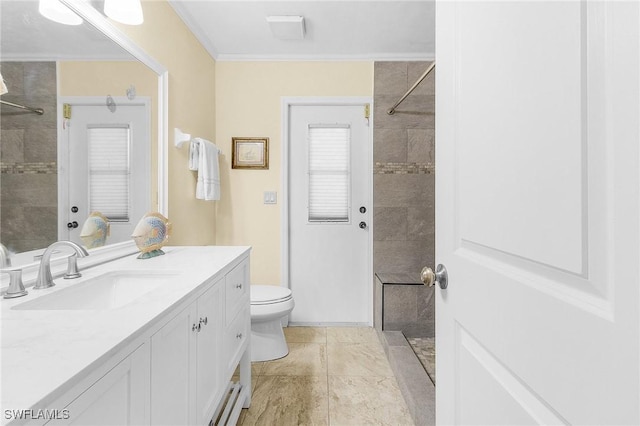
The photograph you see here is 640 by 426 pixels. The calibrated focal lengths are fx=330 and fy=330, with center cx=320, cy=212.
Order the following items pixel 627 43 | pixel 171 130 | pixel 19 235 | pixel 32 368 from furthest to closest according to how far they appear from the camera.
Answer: pixel 171 130 → pixel 19 235 → pixel 32 368 → pixel 627 43

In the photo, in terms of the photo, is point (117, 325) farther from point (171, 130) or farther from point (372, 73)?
point (372, 73)

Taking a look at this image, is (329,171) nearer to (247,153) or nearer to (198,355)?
(247,153)

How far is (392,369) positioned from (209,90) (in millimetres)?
2468

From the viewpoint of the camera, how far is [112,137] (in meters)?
1.47

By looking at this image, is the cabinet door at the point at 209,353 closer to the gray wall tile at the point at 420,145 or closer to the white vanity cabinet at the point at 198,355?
the white vanity cabinet at the point at 198,355

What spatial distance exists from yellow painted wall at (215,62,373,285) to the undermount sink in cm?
157

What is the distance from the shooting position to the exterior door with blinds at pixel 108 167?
49.9 inches

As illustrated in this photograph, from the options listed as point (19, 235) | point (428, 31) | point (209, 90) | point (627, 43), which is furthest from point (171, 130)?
point (627, 43)

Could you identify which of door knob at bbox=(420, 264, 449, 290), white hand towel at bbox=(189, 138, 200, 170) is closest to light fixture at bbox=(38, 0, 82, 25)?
white hand towel at bbox=(189, 138, 200, 170)

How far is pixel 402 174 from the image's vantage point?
9.09 ft

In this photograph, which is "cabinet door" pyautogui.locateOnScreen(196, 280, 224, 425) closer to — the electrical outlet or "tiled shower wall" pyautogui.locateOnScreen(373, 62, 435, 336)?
the electrical outlet

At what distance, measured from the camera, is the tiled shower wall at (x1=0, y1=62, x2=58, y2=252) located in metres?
1.00

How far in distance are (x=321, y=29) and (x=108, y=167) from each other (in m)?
1.71

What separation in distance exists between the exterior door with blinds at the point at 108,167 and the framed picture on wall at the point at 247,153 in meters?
1.08
